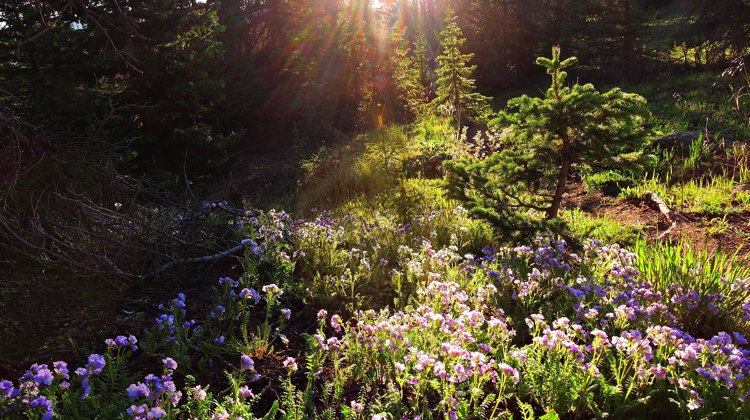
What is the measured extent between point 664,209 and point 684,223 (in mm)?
274

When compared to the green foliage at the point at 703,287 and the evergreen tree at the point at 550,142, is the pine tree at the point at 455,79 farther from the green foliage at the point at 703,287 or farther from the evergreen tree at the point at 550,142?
the green foliage at the point at 703,287

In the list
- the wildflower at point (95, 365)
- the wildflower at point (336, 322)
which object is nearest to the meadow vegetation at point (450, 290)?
the wildflower at point (95, 365)

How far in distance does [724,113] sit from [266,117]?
10985mm

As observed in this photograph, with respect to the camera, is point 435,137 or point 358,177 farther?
point 435,137

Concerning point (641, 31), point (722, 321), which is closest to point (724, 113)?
point (641, 31)

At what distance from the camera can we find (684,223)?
464 centimetres

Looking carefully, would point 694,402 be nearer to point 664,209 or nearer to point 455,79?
point 664,209

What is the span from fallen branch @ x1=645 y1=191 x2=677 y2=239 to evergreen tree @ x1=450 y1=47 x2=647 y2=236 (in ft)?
3.75

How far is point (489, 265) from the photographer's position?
3.58 m

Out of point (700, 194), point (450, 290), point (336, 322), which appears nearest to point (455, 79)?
point (700, 194)

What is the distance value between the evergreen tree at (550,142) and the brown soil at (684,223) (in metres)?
1.00

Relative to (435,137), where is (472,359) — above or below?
above

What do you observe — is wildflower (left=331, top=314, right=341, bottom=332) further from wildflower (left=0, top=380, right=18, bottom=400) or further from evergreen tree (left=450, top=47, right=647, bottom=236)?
evergreen tree (left=450, top=47, right=647, bottom=236)

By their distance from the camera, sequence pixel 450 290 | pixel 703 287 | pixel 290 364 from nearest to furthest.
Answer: pixel 290 364, pixel 450 290, pixel 703 287
